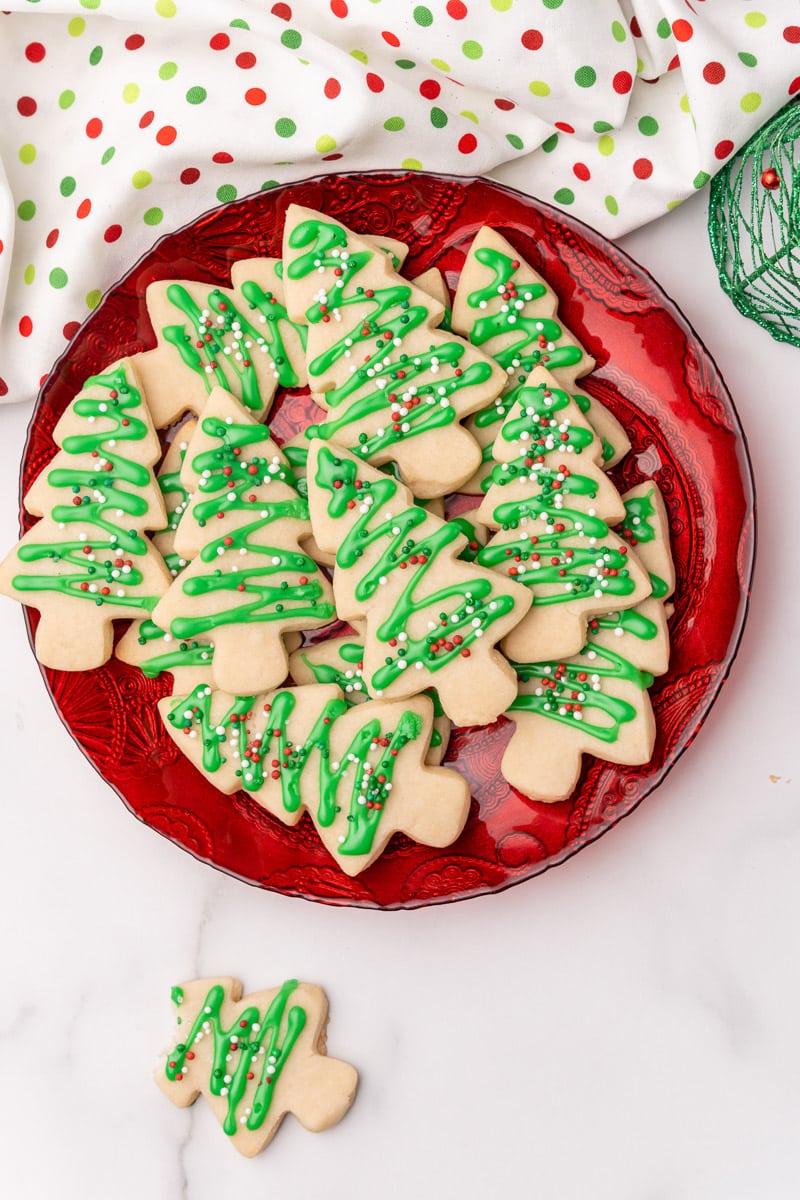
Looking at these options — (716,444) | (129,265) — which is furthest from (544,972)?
(129,265)

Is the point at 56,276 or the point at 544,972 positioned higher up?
the point at 56,276

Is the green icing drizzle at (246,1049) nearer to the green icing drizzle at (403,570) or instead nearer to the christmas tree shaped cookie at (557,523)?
the green icing drizzle at (403,570)

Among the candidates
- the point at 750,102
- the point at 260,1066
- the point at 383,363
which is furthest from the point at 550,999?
the point at 750,102

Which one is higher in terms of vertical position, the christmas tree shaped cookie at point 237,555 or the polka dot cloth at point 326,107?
the polka dot cloth at point 326,107

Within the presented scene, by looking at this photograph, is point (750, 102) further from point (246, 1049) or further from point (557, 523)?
point (246, 1049)

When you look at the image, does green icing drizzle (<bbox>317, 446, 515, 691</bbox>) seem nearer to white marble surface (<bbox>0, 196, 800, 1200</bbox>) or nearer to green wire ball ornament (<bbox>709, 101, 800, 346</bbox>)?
white marble surface (<bbox>0, 196, 800, 1200</bbox>)

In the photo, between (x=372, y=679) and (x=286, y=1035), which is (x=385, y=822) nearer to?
(x=372, y=679)

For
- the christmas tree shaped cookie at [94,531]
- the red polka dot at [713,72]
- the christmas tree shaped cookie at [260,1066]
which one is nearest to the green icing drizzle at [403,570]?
the christmas tree shaped cookie at [94,531]
